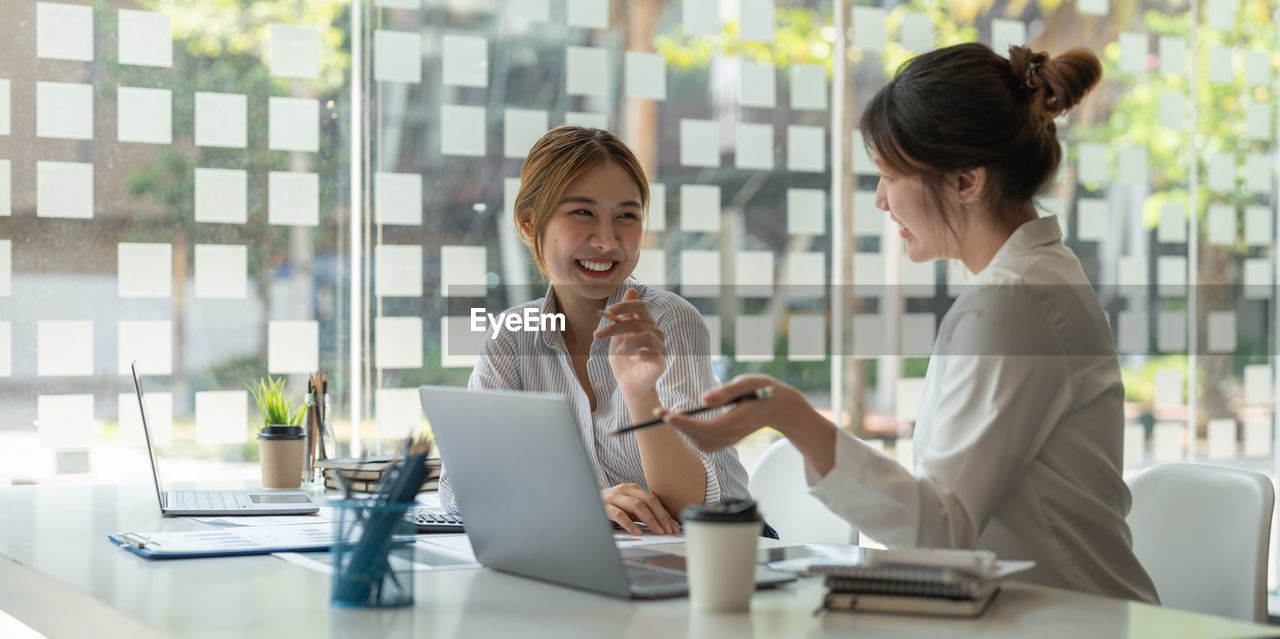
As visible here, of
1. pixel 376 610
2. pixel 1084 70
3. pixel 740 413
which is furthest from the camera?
pixel 1084 70

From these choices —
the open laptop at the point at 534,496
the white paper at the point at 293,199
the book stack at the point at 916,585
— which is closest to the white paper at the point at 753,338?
the white paper at the point at 293,199

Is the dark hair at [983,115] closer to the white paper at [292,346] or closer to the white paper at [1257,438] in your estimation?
the white paper at [292,346]

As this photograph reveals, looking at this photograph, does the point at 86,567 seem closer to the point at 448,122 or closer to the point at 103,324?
the point at 103,324

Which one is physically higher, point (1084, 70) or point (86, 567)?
point (1084, 70)

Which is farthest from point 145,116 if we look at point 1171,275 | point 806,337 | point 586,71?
point 1171,275

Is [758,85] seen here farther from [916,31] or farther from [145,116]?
[145,116]

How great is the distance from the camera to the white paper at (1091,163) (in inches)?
175

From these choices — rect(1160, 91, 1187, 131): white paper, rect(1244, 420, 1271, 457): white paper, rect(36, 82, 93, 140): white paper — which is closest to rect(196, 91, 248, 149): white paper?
rect(36, 82, 93, 140): white paper

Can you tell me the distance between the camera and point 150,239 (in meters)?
3.39

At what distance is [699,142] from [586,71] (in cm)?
43

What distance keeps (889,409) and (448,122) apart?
1.78 m

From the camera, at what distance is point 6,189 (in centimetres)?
324

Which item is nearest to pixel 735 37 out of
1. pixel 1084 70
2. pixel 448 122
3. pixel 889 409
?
pixel 448 122

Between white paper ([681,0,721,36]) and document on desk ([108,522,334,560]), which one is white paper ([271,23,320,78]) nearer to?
white paper ([681,0,721,36])
